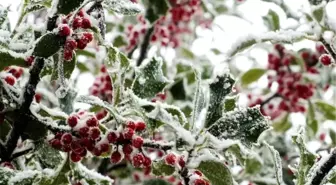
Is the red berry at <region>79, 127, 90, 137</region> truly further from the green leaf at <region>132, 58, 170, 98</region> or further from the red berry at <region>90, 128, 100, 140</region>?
the green leaf at <region>132, 58, 170, 98</region>

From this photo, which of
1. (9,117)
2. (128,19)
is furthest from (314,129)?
(9,117)

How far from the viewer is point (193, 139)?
40.1 inches

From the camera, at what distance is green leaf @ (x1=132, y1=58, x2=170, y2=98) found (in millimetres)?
1316

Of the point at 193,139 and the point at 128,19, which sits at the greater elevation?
the point at 193,139

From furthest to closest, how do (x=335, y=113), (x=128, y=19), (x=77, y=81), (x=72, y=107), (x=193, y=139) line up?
1. (x=77, y=81)
2. (x=128, y=19)
3. (x=335, y=113)
4. (x=72, y=107)
5. (x=193, y=139)

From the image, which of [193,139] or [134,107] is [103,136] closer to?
[134,107]

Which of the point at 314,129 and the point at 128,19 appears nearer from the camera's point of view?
the point at 314,129

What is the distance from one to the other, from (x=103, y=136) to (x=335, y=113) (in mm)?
1660

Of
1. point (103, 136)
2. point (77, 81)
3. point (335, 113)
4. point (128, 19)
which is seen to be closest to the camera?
point (103, 136)

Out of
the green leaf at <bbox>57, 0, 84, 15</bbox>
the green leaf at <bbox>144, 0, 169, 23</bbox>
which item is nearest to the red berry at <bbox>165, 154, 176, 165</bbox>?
the green leaf at <bbox>57, 0, 84, 15</bbox>

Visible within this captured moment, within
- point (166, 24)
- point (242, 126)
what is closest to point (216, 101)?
point (242, 126)

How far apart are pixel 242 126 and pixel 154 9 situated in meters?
1.33

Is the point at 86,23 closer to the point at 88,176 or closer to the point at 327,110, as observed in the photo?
the point at 88,176

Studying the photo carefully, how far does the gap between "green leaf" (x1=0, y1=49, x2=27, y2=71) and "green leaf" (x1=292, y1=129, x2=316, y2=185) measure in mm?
643
